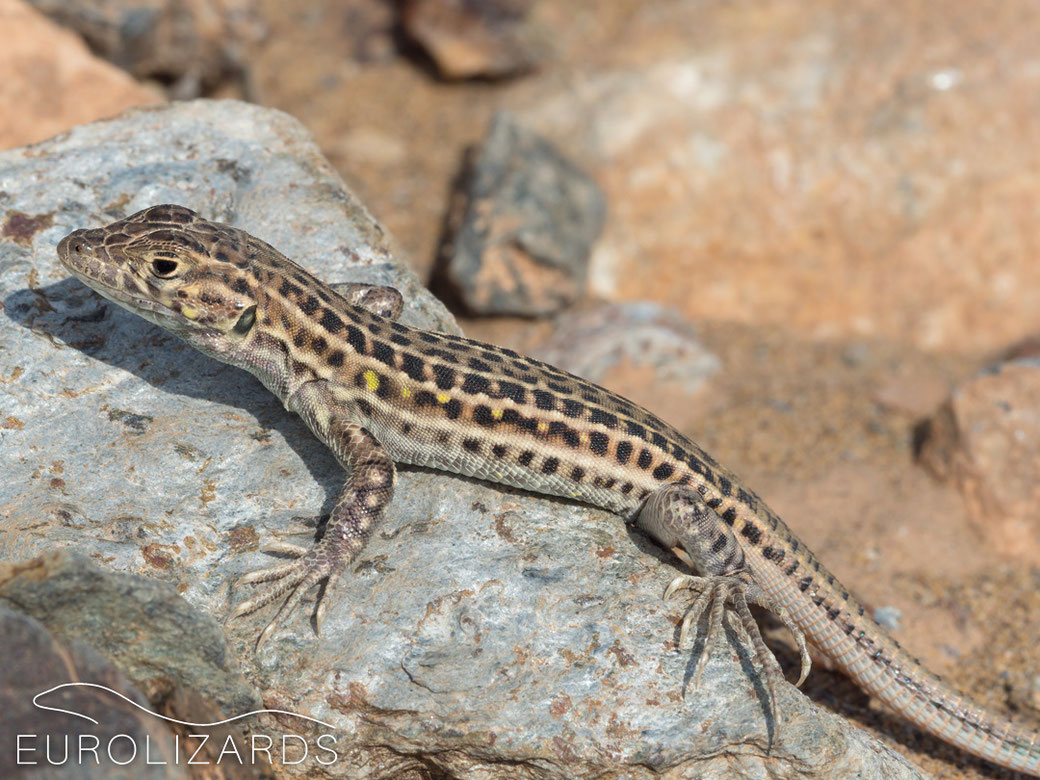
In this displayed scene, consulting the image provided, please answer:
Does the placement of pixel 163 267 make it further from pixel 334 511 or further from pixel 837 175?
pixel 837 175

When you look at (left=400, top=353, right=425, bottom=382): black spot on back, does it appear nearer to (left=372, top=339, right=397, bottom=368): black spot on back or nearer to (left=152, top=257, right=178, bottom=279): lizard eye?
(left=372, top=339, right=397, bottom=368): black spot on back

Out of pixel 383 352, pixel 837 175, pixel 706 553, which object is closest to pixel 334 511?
pixel 383 352

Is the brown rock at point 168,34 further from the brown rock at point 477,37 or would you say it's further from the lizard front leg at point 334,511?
the lizard front leg at point 334,511

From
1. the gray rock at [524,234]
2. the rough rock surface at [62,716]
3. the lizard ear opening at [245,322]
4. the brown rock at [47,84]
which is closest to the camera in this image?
the rough rock surface at [62,716]

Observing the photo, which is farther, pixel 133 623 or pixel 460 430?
pixel 460 430

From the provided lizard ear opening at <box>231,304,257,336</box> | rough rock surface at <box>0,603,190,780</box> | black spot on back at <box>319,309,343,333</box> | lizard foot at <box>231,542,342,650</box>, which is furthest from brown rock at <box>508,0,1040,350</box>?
rough rock surface at <box>0,603,190,780</box>

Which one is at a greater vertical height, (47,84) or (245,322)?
(47,84)

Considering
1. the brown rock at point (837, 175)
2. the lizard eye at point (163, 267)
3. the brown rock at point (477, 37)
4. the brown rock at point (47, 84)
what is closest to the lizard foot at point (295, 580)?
the lizard eye at point (163, 267)
